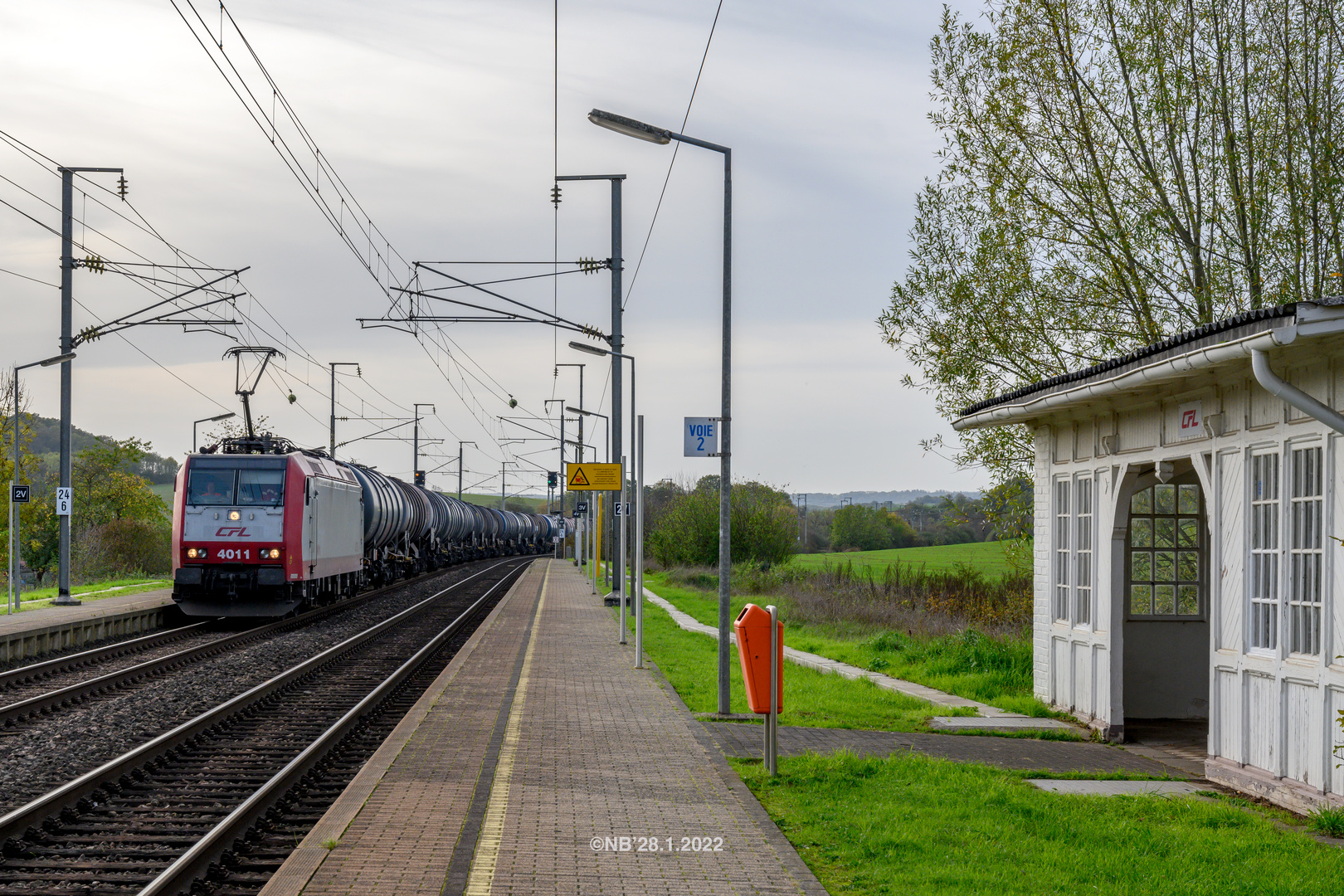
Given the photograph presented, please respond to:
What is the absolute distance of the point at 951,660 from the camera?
1659 cm

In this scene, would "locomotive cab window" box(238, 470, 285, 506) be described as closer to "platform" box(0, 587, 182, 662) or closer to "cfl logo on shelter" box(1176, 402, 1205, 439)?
"platform" box(0, 587, 182, 662)

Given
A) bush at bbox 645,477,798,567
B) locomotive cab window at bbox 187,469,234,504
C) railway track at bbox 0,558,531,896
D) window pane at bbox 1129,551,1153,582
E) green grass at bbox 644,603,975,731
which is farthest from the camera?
bush at bbox 645,477,798,567

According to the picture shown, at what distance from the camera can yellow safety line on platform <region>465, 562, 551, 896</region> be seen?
6.25 meters

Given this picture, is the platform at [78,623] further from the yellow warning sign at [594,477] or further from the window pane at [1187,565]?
the window pane at [1187,565]

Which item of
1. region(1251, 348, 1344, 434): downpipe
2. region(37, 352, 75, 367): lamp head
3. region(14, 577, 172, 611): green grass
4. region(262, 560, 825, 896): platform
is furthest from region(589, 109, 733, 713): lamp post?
region(14, 577, 172, 611): green grass

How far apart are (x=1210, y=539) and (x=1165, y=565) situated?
2105 millimetres

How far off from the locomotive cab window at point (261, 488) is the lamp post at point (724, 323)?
13.5 metres

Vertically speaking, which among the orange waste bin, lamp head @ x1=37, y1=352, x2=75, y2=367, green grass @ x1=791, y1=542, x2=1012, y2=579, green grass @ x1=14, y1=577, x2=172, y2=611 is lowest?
green grass @ x1=791, y1=542, x2=1012, y2=579

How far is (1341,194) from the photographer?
15.3 metres

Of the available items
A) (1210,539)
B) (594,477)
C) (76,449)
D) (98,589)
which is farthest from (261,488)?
(76,449)

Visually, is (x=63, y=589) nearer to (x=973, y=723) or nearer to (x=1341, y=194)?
(x=973, y=723)

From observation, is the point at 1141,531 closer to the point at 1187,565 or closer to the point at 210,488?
the point at 1187,565

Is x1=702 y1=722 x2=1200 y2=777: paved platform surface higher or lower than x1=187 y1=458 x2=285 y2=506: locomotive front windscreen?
lower

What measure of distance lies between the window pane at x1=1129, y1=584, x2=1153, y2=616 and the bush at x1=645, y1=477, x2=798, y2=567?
35844mm
